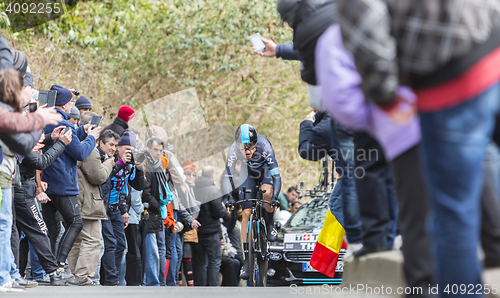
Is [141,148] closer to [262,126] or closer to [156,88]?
[156,88]

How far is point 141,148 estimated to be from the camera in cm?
1019

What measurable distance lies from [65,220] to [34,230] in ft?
2.60

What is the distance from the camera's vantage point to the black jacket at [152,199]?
388 inches

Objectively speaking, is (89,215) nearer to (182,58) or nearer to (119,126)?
(119,126)

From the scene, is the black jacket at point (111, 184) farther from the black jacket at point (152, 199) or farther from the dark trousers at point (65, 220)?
the dark trousers at point (65, 220)

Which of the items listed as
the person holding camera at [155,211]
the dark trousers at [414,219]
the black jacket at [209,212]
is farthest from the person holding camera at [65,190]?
the dark trousers at [414,219]

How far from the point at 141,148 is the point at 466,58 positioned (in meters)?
8.18

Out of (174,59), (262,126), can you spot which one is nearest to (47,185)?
(174,59)

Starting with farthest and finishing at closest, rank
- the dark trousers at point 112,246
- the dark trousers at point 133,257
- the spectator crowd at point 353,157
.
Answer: the dark trousers at point 133,257 → the dark trousers at point 112,246 → the spectator crowd at point 353,157

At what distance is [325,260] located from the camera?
19.7ft

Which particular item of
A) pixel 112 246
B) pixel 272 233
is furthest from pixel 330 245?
pixel 272 233

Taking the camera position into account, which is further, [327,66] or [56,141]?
[56,141]

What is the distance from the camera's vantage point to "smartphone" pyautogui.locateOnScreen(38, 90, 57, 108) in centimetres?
733

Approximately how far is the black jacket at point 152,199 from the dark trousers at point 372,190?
6.05m
